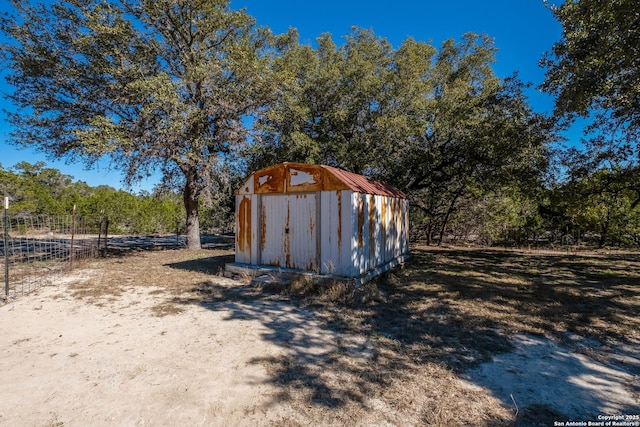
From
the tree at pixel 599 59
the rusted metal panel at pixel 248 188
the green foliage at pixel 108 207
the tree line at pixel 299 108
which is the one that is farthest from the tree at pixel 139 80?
the green foliage at pixel 108 207

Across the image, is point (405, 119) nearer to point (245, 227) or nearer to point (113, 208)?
point (245, 227)

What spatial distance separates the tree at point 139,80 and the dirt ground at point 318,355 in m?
4.77

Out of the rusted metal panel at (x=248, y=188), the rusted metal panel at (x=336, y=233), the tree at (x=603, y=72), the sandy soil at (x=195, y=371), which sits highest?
the tree at (x=603, y=72)

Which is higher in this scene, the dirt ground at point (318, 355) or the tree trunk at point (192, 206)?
the tree trunk at point (192, 206)

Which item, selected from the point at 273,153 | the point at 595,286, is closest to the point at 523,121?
the point at 595,286

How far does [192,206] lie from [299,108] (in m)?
5.56

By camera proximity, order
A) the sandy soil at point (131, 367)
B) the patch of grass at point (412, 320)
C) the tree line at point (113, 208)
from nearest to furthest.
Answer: the sandy soil at point (131, 367) → the patch of grass at point (412, 320) → the tree line at point (113, 208)

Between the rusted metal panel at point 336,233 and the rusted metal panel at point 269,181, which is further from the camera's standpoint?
the rusted metal panel at point 269,181

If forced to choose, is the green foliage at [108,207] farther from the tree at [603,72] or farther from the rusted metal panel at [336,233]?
the tree at [603,72]

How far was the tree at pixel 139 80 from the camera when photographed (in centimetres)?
882

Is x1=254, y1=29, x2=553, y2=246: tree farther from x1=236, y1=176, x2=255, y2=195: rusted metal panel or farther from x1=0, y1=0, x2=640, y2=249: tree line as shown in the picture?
x1=236, y1=176, x2=255, y2=195: rusted metal panel

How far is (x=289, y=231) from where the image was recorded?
6844 mm

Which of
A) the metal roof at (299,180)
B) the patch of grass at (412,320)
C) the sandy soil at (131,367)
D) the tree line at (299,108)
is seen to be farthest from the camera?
the tree line at (299,108)

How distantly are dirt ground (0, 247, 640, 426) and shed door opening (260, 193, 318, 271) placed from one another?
859 mm
